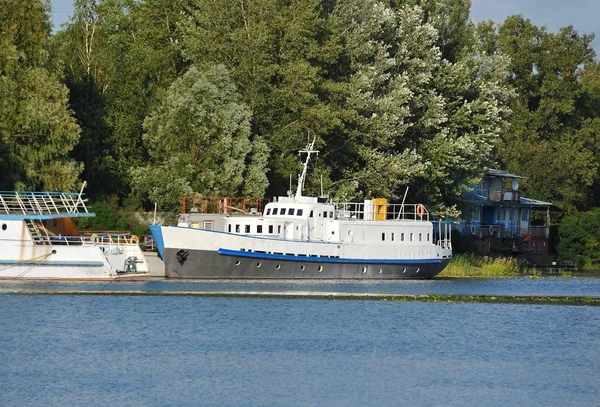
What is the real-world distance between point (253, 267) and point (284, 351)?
21413 millimetres

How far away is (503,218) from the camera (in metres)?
106

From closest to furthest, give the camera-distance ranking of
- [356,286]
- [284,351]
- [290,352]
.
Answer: [290,352]
[284,351]
[356,286]

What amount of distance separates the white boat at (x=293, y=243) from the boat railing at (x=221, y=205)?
0.19 feet

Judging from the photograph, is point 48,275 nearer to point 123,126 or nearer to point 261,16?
point 123,126

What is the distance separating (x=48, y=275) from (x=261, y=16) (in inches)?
968

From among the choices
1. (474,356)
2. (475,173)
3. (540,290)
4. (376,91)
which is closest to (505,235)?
(475,173)

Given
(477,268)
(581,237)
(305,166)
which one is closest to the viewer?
(305,166)

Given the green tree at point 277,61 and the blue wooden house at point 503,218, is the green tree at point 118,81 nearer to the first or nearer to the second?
the green tree at point 277,61

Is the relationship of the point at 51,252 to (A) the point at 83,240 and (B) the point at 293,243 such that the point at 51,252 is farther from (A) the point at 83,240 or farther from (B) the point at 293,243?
(B) the point at 293,243

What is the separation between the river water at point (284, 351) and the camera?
34.4 meters

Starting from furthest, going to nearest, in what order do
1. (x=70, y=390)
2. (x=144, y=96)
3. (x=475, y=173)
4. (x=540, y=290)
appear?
(x=475, y=173)
(x=144, y=96)
(x=540, y=290)
(x=70, y=390)

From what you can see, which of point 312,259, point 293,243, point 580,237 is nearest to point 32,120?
point 293,243

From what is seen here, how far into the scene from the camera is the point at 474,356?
136ft

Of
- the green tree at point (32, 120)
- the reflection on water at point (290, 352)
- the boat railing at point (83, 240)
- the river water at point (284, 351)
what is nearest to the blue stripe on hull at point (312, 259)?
the river water at point (284, 351)
